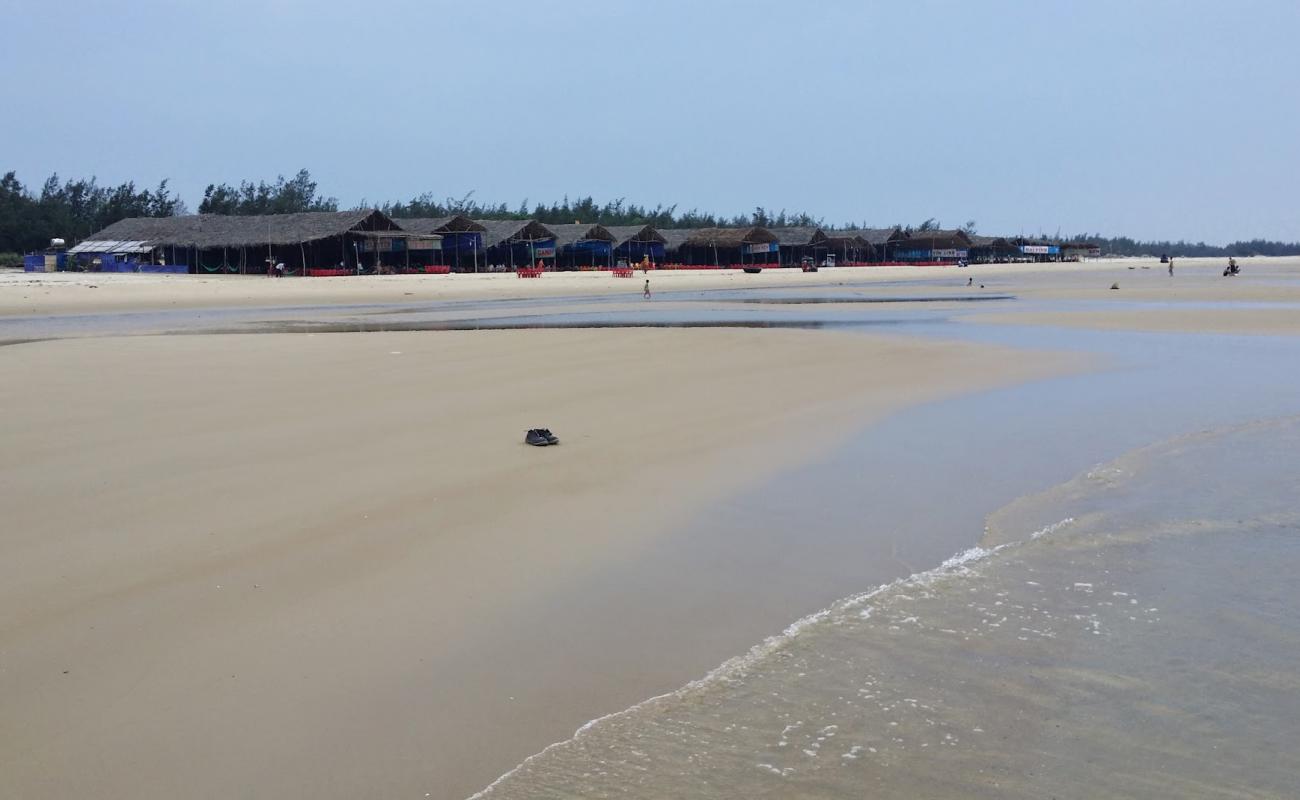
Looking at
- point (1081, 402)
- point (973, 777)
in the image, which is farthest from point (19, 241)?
point (973, 777)

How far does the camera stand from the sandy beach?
10.6ft

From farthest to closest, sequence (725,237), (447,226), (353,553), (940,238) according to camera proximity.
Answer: (940,238) → (725,237) → (447,226) → (353,553)

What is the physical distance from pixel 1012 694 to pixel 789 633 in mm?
900

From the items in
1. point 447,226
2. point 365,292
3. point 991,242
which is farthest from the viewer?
point 991,242

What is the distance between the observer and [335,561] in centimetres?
484

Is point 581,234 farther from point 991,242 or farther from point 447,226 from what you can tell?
point 991,242

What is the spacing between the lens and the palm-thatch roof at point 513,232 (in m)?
51.2

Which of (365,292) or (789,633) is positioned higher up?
(365,292)

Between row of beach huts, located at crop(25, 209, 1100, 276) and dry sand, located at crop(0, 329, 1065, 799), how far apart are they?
35.1 meters

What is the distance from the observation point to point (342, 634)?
13.2ft

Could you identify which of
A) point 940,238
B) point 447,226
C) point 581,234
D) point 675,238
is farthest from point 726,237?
point 940,238

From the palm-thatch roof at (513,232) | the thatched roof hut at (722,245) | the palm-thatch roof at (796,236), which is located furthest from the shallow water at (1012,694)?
the palm-thatch roof at (796,236)

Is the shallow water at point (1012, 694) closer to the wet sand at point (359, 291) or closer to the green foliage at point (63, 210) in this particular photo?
the wet sand at point (359, 291)

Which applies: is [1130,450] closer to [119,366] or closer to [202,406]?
[202,406]
